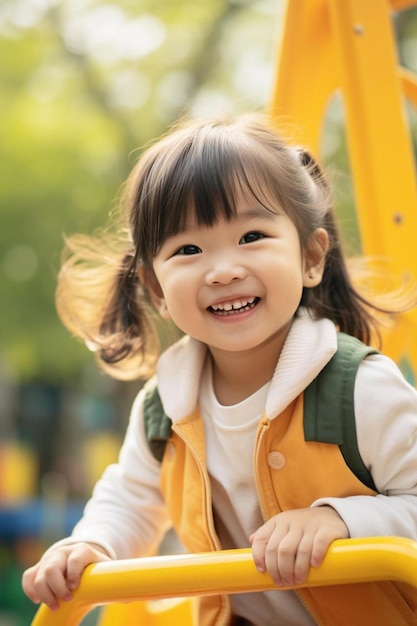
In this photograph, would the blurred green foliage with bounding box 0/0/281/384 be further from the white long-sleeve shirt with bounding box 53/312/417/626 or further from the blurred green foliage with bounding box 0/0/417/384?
the white long-sleeve shirt with bounding box 53/312/417/626

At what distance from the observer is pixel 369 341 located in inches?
56.3

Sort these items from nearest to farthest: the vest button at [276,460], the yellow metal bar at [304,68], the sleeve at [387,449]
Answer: the sleeve at [387,449] → the vest button at [276,460] → the yellow metal bar at [304,68]

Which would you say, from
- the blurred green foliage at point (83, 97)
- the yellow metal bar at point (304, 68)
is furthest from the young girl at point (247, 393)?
the blurred green foliage at point (83, 97)

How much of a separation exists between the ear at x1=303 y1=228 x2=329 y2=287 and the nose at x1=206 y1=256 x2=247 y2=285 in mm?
171

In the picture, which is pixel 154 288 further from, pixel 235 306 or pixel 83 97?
pixel 83 97

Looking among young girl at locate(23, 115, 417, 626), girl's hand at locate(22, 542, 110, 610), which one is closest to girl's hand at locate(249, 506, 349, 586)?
young girl at locate(23, 115, 417, 626)

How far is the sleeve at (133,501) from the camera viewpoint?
1350 millimetres

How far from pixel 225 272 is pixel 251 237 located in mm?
72

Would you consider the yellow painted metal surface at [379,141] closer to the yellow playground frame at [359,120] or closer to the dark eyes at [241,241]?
the yellow playground frame at [359,120]

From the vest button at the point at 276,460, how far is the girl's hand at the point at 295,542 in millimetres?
121

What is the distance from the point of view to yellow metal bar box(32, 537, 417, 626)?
900 mm

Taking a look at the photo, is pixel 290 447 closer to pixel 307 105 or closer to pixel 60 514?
pixel 307 105

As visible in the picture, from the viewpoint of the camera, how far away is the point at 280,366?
121cm

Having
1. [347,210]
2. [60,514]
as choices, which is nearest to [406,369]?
[347,210]
